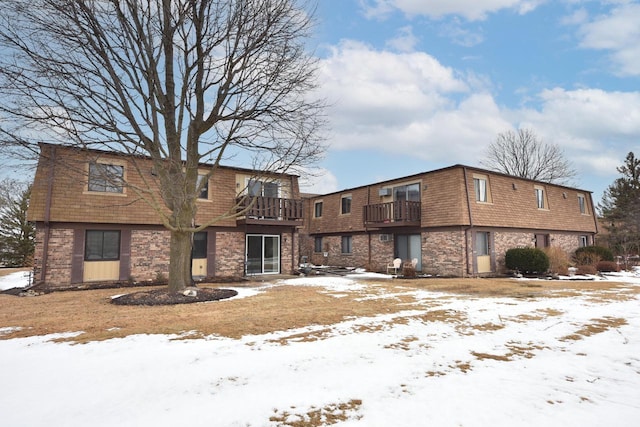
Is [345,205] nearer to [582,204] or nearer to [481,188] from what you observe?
[481,188]

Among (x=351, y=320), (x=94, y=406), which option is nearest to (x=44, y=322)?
(x=94, y=406)

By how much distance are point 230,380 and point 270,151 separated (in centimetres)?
887

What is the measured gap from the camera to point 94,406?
3.28 meters

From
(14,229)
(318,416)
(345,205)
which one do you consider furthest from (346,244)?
(14,229)

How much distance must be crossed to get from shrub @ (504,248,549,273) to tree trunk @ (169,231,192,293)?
15362 mm

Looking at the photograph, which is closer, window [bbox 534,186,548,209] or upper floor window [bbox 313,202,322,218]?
window [bbox 534,186,548,209]

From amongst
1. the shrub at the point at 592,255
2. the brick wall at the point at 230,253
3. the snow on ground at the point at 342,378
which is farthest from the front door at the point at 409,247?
the snow on ground at the point at 342,378

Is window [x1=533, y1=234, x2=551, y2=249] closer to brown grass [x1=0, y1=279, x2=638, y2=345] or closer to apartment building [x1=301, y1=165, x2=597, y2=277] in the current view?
apartment building [x1=301, y1=165, x2=597, y2=277]

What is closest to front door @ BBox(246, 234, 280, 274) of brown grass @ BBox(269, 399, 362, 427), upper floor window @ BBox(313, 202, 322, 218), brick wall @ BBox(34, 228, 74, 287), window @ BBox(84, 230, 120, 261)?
window @ BBox(84, 230, 120, 261)

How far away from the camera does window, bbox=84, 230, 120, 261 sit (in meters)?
Result: 13.8

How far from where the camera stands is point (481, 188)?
18.4m

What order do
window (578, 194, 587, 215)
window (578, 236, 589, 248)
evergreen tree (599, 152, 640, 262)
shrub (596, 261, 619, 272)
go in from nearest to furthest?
shrub (596, 261, 619, 272)
window (578, 236, 589, 248)
window (578, 194, 587, 215)
evergreen tree (599, 152, 640, 262)

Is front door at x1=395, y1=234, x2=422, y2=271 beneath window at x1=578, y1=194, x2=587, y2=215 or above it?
beneath

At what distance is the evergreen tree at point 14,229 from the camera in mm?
22391
